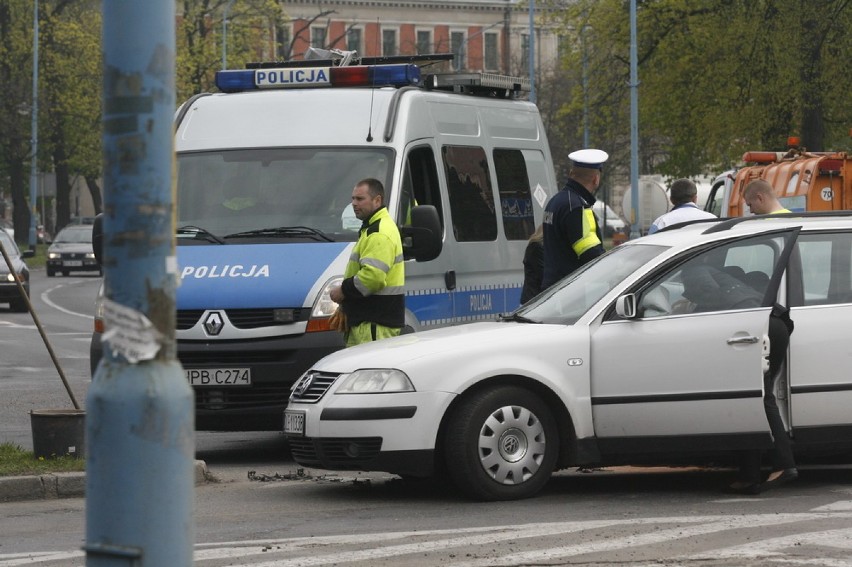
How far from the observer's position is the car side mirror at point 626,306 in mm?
8430

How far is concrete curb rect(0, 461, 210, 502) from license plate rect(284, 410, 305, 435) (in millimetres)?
1300

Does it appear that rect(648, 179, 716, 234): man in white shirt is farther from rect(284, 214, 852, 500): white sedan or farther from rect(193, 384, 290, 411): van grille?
rect(284, 214, 852, 500): white sedan

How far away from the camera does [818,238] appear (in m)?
8.85

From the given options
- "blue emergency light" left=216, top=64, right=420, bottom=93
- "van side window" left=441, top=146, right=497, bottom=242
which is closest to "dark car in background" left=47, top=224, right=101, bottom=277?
"blue emergency light" left=216, top=64, right=420, bottom=93

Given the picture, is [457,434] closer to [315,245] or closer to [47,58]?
[315,245]

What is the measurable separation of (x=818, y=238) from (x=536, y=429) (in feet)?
6.15

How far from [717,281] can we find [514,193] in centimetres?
441

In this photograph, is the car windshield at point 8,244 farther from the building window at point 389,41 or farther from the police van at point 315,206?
the building window at point 389,41

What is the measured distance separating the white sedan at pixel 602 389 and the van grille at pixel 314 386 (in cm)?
1

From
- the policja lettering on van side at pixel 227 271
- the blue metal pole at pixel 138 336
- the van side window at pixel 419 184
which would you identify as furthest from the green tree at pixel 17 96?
the blue metal pole at pixel 138 336

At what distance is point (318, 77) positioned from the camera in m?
12.1

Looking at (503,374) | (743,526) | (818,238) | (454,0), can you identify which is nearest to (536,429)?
(503,374)

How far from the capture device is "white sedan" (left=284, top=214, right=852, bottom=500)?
834cm

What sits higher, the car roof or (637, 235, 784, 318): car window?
the car roof
